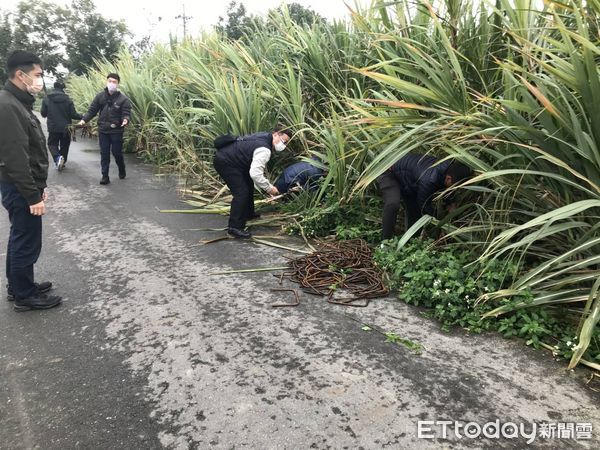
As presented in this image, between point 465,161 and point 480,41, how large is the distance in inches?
50.4

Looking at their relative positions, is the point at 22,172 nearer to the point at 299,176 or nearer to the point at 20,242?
the point at 20,242

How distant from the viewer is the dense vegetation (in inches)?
100

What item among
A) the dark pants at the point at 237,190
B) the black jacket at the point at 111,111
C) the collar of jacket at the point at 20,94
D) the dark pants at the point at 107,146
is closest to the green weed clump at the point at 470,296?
the dark pants at the point at 237,190

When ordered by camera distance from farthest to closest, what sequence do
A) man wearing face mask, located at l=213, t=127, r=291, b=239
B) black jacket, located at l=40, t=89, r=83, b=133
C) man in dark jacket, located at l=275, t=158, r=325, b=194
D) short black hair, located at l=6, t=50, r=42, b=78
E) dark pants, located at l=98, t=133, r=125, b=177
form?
black jacket, located at l=40, t=89, r=83, b=133
dark pants, located at l=98, t=133, r=125, b=177
man in dark jacket, located at l=275, t=158, r=325, b=194
man wearing face mask, located at l=213, t=127, r=291, b=239
short black hair, located at l=6, t=50, r=42, b=78

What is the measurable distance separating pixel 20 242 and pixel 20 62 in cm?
125

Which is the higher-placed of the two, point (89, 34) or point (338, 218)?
point (89, 34)

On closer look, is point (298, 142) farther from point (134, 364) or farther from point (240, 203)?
point (134, 364)

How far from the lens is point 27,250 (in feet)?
10.2

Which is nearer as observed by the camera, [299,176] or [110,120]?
[299,176]

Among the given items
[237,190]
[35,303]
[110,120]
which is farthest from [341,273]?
[110,120]

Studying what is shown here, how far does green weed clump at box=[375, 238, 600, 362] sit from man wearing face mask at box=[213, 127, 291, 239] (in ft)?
5.71

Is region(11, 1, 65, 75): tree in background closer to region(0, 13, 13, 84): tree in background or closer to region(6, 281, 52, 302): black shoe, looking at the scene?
region(0, 13, 13, 84): tree in background

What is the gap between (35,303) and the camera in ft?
10.1

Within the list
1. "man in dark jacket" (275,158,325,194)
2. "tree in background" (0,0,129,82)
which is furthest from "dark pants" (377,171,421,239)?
"tree in background" (0,0,129,82)
